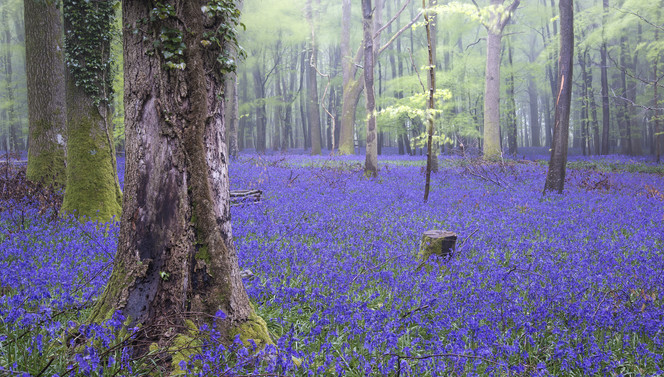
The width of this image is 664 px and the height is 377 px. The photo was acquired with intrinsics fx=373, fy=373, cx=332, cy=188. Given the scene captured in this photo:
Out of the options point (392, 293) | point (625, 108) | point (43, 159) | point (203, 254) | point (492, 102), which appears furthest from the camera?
point (625, 108)

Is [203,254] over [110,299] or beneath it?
over

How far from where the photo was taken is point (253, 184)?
11648mm

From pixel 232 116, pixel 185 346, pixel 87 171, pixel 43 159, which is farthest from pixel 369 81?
pixel 185 346

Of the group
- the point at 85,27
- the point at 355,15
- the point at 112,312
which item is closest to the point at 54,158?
the point at 85,27

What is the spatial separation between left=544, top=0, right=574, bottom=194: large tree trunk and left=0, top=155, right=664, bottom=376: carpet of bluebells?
238 centimetres

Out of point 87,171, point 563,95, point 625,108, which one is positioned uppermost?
point 625,108

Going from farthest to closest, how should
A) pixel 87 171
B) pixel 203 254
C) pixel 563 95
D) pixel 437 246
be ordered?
1. pixel 563 95
2. pixel 87 171
3. pixel 437 246
4. pixel 203 254

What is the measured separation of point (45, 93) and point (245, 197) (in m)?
5.45

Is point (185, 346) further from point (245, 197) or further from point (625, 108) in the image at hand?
point (625, 108)

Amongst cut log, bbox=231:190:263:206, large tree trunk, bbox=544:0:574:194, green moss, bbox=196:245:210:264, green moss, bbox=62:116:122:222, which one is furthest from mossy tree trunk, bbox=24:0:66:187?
large tree trunk, bbox=544:0:574:194

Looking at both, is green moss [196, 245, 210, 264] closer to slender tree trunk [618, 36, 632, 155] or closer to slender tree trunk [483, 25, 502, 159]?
slender tree trunk [483, 25, 502, 159]

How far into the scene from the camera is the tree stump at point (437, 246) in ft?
16.8

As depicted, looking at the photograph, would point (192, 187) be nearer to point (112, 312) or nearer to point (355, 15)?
point (112, 312)

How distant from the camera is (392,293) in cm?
389
